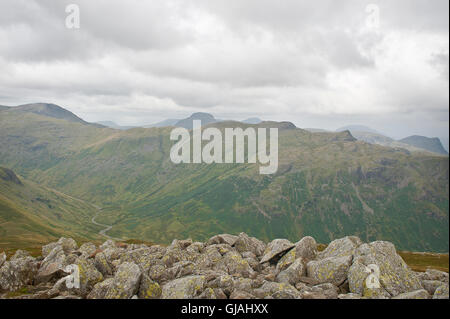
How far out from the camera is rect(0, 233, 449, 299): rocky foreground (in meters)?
19.2

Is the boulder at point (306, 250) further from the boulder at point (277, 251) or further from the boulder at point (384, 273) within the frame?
the boulder at point (384, 273)

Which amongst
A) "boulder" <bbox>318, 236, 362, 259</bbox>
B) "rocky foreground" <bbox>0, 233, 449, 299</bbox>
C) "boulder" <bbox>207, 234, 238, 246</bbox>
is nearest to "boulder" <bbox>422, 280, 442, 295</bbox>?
"rocky foreground" <bbox>0, 233, 449, 299</bbox>

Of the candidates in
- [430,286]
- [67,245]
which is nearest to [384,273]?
[430,286]

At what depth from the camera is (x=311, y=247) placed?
28656 mm

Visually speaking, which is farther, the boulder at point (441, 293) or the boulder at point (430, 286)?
the boulder at point (430, 286)

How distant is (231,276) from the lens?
21.3 meters

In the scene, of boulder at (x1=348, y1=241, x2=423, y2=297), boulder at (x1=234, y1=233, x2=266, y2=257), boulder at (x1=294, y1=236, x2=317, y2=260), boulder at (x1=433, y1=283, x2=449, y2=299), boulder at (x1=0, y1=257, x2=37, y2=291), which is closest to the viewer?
boulder at (x1=433, y1=283, x2=449, y2=299)

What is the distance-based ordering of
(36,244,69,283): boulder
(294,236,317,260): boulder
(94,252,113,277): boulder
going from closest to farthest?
(36,244,69,283): boulder
(94,252,113,277): boulder
(294,236,317,260): boulder

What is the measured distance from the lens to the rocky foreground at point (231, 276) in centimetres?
1916

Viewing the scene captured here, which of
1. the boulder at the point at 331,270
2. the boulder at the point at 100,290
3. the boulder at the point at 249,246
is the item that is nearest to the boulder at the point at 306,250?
the boulder at the point at 331,270

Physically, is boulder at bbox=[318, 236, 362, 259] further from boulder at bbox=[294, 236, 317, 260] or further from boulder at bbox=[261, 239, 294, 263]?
boulder at bbox=[261, 239, 294, 263]

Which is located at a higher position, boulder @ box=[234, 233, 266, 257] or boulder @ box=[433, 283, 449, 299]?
boulder @ box=[433, 283, 449, 299]
